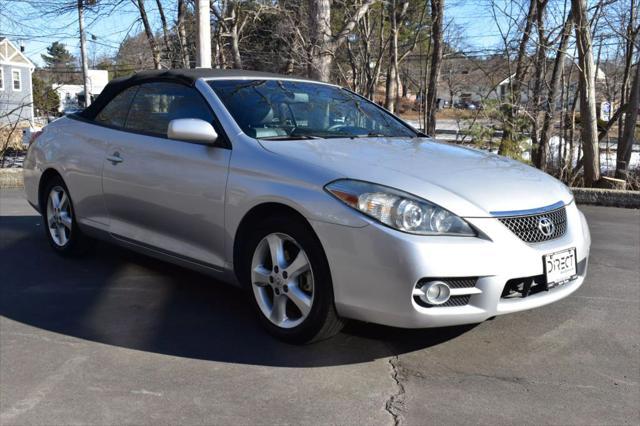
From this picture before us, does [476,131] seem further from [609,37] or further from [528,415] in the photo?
[528,415]

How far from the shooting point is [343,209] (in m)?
3.12

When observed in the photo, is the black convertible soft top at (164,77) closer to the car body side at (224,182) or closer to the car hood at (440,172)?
the car body side at (224,182)

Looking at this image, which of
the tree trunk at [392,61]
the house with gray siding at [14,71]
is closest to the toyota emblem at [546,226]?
the tree trunk at [392,61]

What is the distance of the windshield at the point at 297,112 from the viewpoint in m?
3.97

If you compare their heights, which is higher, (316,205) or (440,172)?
(440,172)

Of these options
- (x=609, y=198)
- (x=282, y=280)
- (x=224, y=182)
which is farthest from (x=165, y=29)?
(x=282, y=280)

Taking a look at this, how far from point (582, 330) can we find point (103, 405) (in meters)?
2.79

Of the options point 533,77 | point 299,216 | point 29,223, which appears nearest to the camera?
point 299,216

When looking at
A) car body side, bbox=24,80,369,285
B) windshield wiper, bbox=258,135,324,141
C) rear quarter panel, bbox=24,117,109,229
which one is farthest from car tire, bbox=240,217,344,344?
rear quarter panel, bbox=24,117,109,229

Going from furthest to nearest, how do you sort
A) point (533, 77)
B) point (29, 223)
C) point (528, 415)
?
point (533, 77), point (29, 223), point (528, 415)

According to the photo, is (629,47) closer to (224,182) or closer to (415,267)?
(224,182)

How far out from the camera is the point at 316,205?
3.22 metres

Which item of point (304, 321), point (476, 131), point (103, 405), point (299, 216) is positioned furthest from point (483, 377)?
point (476, 131)

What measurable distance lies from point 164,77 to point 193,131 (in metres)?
1.03
